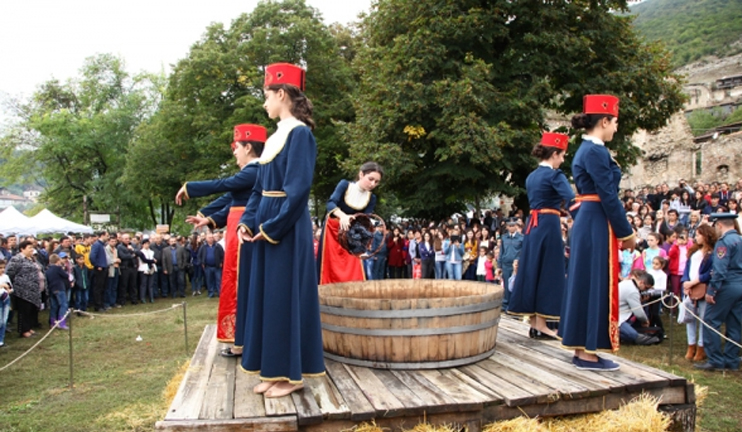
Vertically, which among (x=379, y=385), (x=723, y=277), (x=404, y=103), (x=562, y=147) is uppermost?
(x=404, y=103)

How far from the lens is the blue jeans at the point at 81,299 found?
14.1m

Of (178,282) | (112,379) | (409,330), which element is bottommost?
(112,379)

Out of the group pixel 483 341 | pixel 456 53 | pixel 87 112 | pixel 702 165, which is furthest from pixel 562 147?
pixel 87 112

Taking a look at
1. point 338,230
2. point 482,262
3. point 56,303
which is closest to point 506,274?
point 482,262

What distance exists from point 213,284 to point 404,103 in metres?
8.81

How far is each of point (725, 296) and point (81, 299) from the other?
1445 cm

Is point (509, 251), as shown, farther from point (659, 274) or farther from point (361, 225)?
point (361, 225)

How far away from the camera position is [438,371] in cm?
466

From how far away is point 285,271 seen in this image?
4.07 m

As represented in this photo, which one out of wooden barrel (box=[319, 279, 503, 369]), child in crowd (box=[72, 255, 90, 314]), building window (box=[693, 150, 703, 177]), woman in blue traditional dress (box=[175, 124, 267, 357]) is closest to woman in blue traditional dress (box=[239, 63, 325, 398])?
wooden barrel (box=[319, 279, 503, 369])

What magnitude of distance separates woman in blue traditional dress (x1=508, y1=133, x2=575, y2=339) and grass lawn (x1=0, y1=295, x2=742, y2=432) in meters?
1.80

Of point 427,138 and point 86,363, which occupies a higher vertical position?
A: point 427,138

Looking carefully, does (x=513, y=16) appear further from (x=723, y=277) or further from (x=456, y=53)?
(x=723, y=277)

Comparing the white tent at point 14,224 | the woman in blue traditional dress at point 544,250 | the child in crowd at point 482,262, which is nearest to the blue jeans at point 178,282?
the child in crowd at point 482,262
